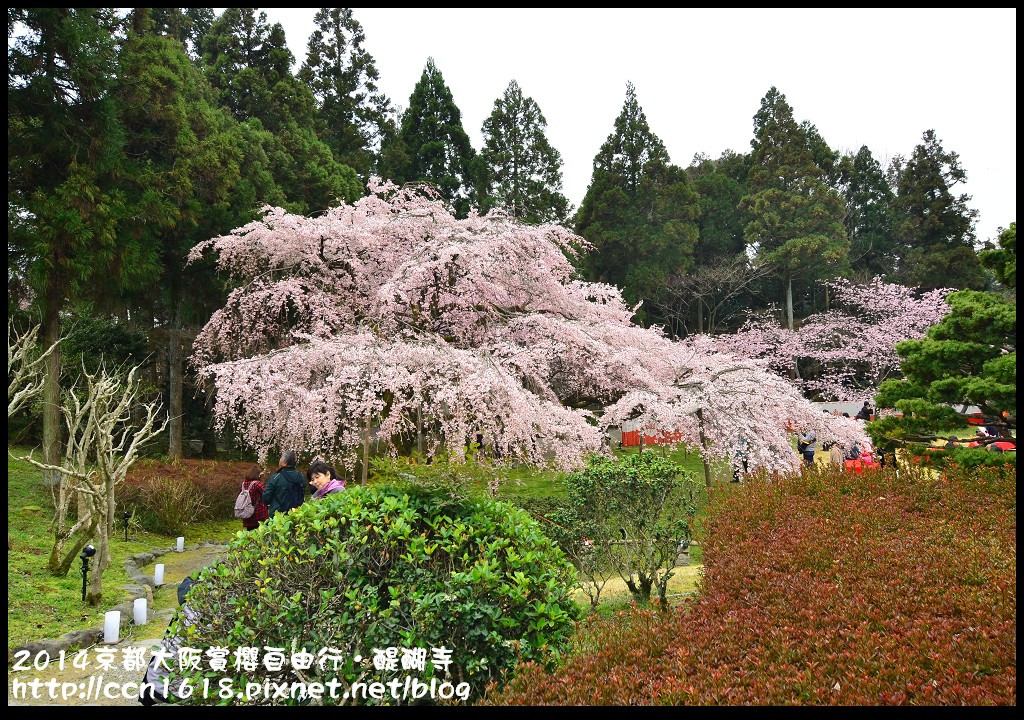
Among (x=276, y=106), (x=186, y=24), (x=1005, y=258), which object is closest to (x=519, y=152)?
(x=276, y=106)

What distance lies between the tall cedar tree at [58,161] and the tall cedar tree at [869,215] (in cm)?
2694

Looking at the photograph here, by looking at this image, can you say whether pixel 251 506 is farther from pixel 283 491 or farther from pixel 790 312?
pixel 790 312

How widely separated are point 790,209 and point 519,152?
10764 millimetres

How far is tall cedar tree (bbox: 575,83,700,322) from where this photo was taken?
888 inches

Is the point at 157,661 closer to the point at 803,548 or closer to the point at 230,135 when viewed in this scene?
the point at 803,548

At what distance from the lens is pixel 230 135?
1274cm

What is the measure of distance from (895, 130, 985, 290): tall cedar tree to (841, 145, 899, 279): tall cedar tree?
673 millimetres

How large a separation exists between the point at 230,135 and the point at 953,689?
→ 14.1 meters

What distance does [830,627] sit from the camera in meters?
2.51

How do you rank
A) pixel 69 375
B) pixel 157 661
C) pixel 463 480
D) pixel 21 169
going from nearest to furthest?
pixel 157 661 < pixel 463 480 < pixel 21 169 < pixel 69 375

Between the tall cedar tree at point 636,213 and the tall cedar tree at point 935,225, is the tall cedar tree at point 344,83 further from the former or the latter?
the tall cedar tree at point 935,225

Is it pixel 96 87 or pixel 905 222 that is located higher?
pixel 905 222

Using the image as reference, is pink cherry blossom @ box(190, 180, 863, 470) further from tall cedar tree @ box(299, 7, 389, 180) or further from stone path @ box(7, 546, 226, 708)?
tall cedar tree @ box(299, 7, 389, 180)
